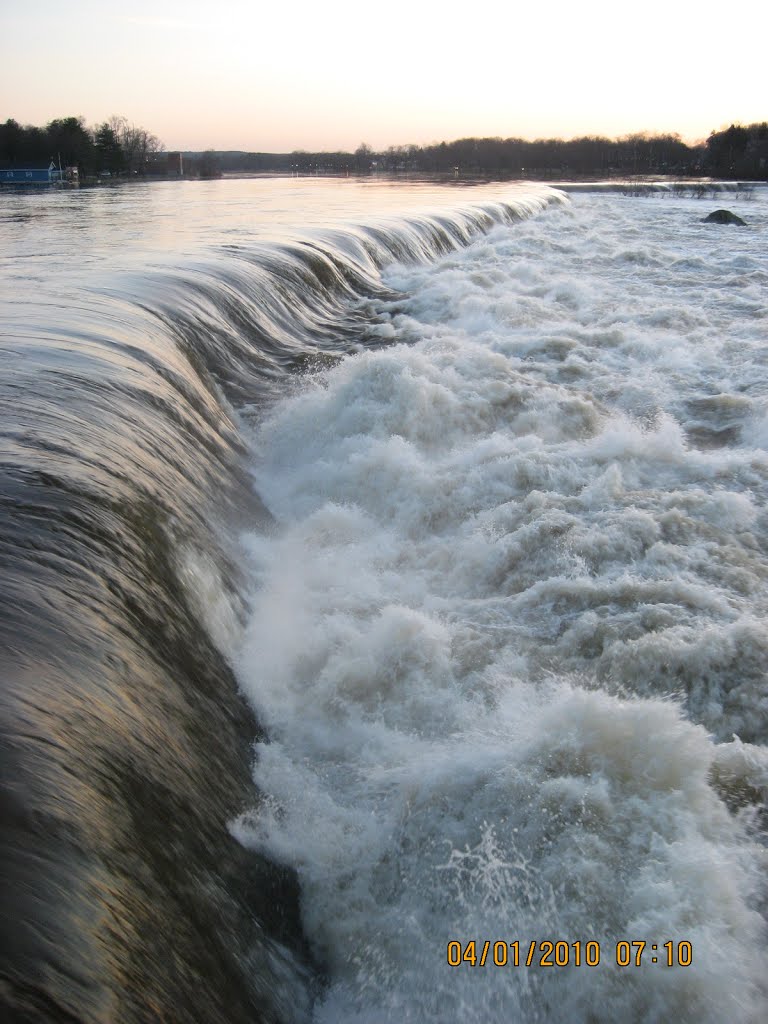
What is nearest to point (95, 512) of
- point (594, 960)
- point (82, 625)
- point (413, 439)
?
point (82, 625)

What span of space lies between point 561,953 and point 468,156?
166794 mm

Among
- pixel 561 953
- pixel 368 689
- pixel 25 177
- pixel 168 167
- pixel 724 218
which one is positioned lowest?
pixel 561 953

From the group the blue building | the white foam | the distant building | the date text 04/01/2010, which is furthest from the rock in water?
the distant building

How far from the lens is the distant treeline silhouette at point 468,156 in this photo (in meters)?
72.2

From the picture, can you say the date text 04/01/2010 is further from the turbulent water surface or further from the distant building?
the distant building

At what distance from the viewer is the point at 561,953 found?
3.10 metres

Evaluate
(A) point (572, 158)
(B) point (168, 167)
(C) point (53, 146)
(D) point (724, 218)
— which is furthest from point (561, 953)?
(A) point (572, 158)

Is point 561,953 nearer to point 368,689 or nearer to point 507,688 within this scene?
point 507,688

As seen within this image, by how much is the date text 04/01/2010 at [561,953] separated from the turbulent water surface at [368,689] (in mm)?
13

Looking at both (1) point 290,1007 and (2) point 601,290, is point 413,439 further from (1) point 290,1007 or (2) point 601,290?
(2) point 601,290

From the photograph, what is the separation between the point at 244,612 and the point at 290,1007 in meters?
2.71

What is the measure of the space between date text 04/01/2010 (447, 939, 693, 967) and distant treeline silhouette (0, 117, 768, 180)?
264 ft

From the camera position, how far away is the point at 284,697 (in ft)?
15.0

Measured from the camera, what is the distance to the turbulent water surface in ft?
9.15
